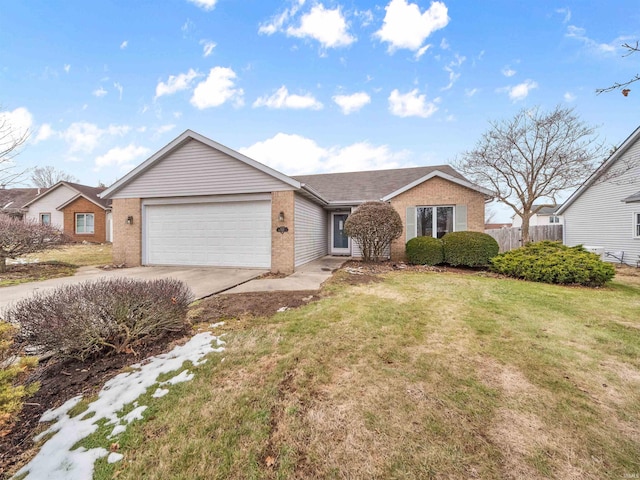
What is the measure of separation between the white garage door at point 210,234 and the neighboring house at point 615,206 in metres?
13.7

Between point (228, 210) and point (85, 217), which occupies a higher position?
point (85, 217)

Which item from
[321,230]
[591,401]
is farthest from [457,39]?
[591,401]

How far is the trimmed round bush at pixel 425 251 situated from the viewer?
10.2m

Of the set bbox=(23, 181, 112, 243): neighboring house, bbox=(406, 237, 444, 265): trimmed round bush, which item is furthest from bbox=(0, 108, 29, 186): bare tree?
bbox=(23, 181, 112, 243): neighboring house

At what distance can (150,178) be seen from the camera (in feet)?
32.5

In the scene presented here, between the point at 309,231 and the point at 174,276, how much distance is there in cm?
523

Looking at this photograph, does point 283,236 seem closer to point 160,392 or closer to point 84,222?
point 160,392

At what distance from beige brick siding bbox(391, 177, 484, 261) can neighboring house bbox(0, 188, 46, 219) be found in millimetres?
30122

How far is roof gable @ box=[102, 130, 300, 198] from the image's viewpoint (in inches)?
354

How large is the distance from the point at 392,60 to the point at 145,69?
417 inches

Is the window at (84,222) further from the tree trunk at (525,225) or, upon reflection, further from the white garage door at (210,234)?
the tree trunk at (525,225)

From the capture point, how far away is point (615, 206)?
1241 cm

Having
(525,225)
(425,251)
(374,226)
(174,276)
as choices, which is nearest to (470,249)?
(425,251)

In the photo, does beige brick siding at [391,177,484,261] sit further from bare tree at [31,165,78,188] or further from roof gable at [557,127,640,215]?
bare tree at [31,165,78,188]
